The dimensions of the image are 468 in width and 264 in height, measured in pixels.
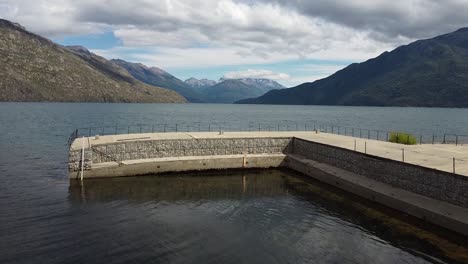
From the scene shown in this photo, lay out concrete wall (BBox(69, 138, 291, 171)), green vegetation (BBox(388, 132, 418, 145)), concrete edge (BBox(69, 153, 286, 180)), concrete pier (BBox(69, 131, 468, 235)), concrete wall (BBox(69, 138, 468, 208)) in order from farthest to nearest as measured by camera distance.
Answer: green vegetation (BBox(388, 132, 418, 145))
concrete wall (BBox(69, 138, 291, 171))
concrete edge (BBox(69, 153, 286, 180))
concrete wall (BBox(69, 138, 468, 208))
concrete pier (BBox(69, 131, 468, 235))

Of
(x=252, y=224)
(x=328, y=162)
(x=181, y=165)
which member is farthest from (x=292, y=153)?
(x=252, y=224)

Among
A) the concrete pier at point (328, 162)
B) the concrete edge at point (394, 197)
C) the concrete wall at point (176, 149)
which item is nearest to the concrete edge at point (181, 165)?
the concrete pier at point (328, 162)

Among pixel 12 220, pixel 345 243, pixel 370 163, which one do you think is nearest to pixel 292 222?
pixel 345 243

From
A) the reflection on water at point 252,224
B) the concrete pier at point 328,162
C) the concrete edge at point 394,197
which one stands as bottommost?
the reflection on water at point 252,224

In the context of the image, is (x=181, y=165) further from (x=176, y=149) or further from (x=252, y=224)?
(x=252, y=224)

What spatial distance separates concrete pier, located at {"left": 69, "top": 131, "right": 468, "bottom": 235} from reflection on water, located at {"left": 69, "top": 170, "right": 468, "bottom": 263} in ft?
3.89

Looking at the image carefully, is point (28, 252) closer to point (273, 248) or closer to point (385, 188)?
point (273, 248)

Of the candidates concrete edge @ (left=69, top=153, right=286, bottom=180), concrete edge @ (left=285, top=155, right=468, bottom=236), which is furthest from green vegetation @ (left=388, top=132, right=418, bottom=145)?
concrete edge @ (left=69, top=153, right=286, bottom=180)

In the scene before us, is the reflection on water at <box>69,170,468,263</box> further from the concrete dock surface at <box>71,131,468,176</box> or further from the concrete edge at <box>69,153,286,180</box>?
the concrete dock surface at <box>71,131,468,176</box>

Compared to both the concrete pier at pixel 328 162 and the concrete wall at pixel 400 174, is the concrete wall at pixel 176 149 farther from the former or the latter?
the concrete wall at pixel 400 174

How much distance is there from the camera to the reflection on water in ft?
64.0

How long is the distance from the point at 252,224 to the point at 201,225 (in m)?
3.18

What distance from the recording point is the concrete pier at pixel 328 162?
956 inches

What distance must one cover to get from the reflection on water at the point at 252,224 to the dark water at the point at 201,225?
0.06 m
